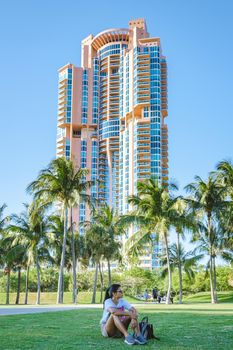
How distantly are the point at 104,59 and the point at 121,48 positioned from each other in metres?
6.78

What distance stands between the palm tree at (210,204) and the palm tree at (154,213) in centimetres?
197

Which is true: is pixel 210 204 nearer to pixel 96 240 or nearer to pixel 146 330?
pixel 96 240

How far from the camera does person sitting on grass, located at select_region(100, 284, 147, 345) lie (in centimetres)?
891

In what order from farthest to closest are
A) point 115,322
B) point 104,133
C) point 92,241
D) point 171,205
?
point 104,133 → point 92,241 → point 171,205 → point 115,322

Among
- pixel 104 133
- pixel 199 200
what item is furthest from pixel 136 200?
pixel 104 133

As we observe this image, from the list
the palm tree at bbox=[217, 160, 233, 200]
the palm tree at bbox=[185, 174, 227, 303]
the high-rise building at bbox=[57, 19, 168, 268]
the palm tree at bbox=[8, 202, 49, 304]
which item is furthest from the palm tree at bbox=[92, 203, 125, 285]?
the high-rise building at bbox=[57, 19, 168, 268]

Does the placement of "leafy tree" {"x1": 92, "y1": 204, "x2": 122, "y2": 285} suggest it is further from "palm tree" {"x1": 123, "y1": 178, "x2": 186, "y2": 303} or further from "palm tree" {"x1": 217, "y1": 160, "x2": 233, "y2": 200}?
"palm tree" {"x1": 217, "y1": 160, "x2": 233, "y2": 200}

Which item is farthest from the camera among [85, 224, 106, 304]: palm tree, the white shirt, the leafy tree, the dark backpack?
the leafy tree

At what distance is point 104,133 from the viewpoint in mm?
146000

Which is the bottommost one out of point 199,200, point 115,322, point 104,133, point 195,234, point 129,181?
point 115,322

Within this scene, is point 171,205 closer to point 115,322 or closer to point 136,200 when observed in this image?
point 136,200

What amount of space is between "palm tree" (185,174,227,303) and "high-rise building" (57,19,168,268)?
9014 centimetres

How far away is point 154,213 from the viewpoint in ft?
127

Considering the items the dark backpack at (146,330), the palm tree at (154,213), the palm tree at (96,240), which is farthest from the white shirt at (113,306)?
the palm tree at (96,240)
